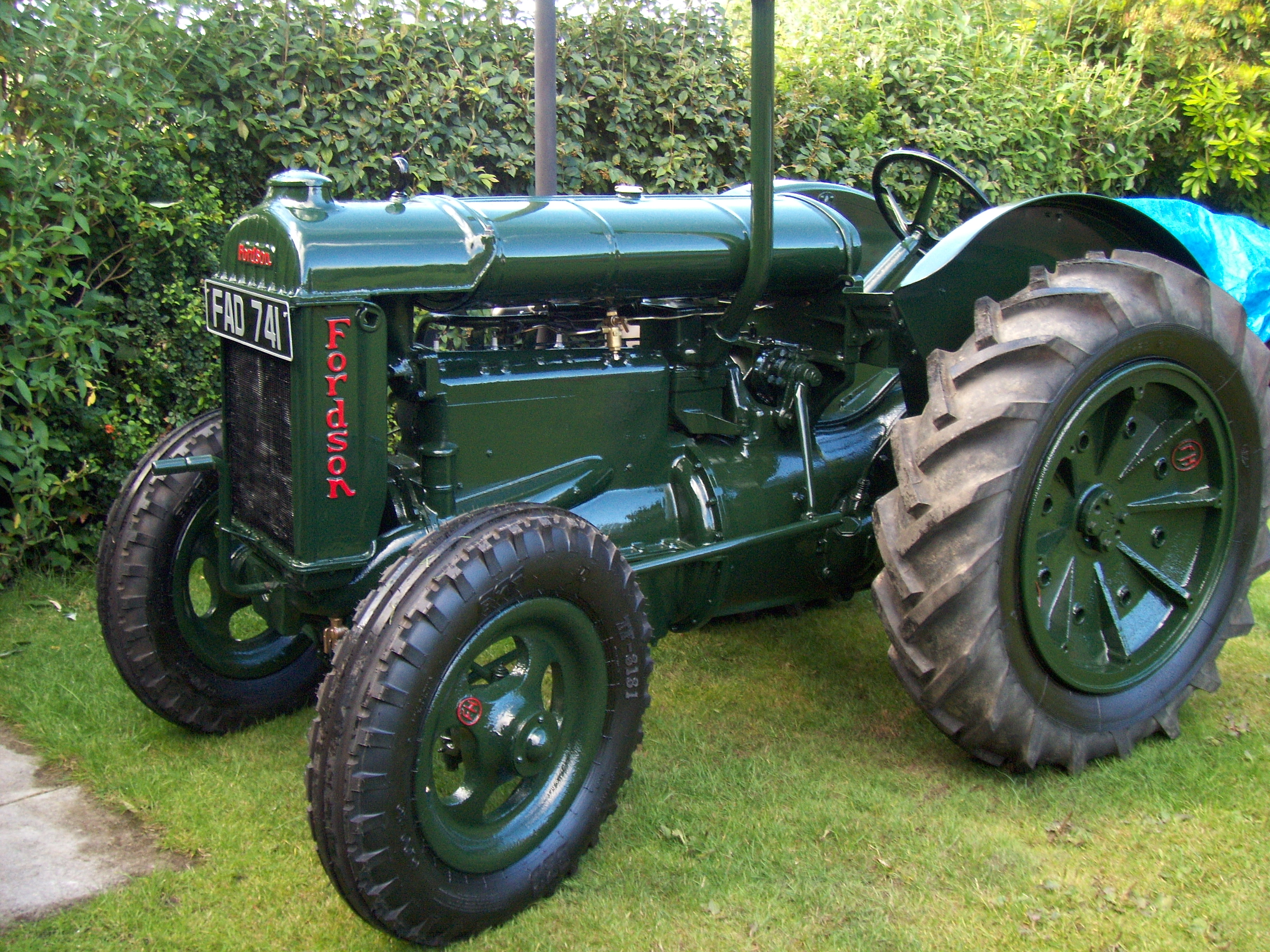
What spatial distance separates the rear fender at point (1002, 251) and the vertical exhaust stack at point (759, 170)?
0.43 m

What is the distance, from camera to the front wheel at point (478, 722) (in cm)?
224

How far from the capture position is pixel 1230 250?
261 inches

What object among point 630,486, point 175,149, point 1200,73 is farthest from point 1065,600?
point 1200,73

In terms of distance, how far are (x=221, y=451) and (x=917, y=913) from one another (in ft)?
7.37

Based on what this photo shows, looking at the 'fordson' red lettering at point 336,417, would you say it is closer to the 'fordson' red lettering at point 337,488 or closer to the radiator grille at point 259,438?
the 'fordson' red lettering at point 337,488

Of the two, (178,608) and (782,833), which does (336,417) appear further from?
(782,833)

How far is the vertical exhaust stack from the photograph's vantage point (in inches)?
116

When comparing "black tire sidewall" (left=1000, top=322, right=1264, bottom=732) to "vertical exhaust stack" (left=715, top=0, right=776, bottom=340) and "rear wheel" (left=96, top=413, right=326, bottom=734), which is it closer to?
"vertical exhaust stack" (left=715, top=0, right=776, bottom=340)

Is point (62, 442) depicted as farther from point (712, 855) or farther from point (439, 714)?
point (712, 855)

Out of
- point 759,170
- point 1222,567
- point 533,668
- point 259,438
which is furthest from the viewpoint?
point 1222,567

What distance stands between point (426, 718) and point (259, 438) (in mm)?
919

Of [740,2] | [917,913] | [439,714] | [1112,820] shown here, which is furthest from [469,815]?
[740,2]

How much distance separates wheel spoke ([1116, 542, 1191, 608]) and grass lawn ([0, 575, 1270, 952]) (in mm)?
435

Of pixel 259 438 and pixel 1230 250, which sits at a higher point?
pixel 1230 250
